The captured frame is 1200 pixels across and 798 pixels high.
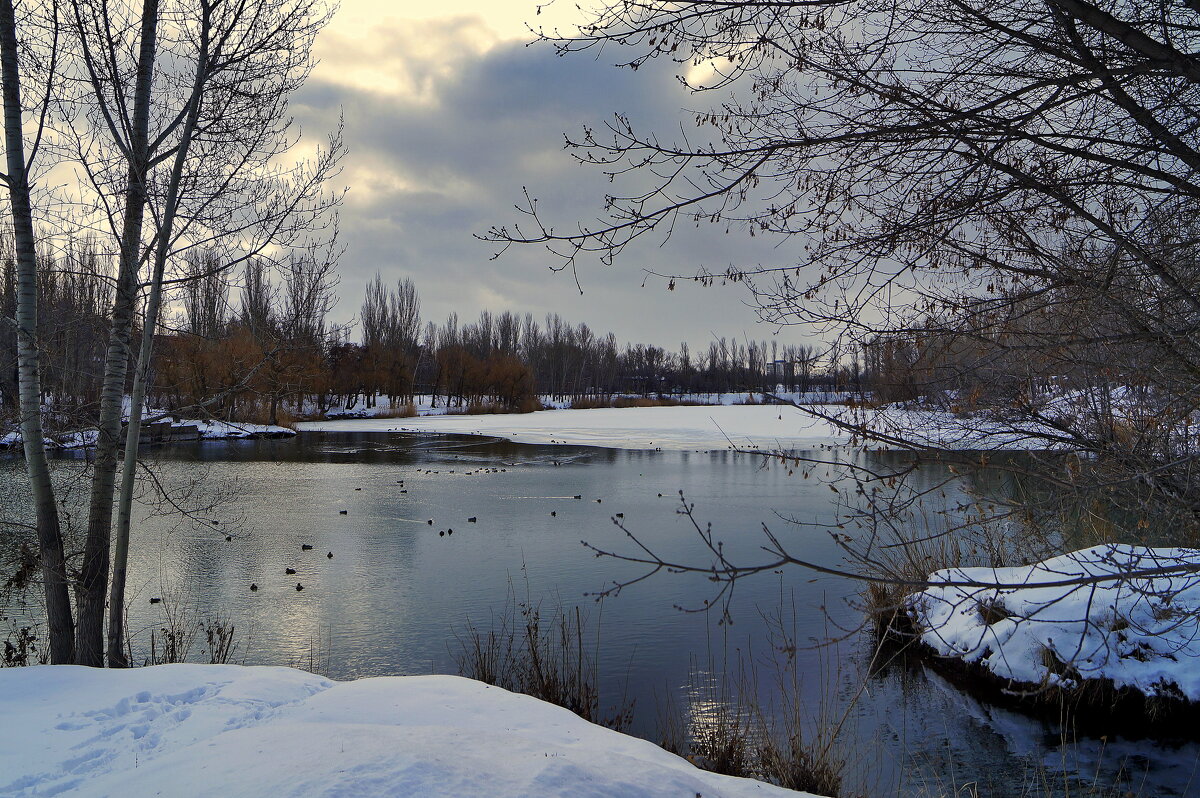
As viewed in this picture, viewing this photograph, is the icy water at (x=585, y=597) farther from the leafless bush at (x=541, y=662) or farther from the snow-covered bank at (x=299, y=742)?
A: the snow-covered bank at (x=299, y=742)

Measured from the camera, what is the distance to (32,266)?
17.9 feet

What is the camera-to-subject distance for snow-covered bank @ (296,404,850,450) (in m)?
29.3

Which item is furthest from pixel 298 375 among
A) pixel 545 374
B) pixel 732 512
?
pixel 545 374

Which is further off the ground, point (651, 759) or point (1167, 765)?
point (651, 759)

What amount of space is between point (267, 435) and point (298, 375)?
91.6ft

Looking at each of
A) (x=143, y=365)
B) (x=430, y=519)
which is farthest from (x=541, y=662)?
(x=430, y=519)

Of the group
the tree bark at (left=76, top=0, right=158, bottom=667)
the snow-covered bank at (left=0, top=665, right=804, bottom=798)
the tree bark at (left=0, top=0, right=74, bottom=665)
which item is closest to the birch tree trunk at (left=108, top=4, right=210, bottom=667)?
the tree bark at (left=76, top=0, right=158, bottom=667)

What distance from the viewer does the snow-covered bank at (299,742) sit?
9.87 ft

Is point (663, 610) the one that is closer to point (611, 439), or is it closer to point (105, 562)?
point (105, 562)

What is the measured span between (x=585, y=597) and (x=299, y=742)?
6.04 m

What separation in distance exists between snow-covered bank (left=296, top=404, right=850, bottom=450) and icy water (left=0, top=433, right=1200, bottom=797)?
34.9ft

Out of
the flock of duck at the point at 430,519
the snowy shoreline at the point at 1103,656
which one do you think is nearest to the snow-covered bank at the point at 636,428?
the flock of duck at the point at 430,519

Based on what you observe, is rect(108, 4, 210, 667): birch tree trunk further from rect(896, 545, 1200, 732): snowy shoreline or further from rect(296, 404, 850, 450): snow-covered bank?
rect(296, 404, 850, 450): snow-covered bank

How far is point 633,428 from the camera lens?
36.1 metres
